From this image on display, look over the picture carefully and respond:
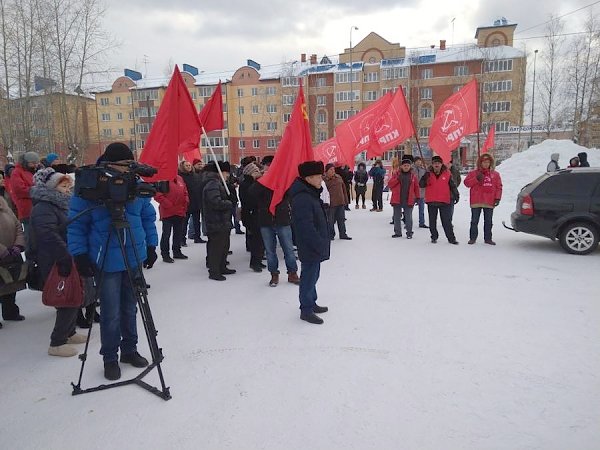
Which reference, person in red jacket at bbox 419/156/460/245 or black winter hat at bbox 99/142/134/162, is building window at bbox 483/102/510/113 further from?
black winter hat at bbox 99/142/134/162

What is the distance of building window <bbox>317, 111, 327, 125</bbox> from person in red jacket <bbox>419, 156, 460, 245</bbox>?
163ft

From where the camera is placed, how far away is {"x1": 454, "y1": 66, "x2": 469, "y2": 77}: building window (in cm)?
4922

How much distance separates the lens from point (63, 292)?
3791mm

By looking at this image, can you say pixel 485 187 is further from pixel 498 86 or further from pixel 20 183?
pixel 498 86

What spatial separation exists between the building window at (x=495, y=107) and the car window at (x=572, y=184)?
3758 centimetres

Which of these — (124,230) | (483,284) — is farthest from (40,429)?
(483,284)

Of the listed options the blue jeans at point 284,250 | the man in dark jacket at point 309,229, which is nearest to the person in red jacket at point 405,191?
the blue jeans at point 284,250

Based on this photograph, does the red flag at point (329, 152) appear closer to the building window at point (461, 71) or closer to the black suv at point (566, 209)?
the black suv at point (566, 209)

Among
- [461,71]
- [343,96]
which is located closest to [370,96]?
[343,96]

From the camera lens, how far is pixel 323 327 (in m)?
4.59

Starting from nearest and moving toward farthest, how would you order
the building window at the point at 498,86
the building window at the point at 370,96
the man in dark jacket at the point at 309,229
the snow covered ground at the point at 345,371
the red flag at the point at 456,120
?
the snow covered ground at the point at 345,371 → the man in dark jacket at the point at 309,229 → the red flag at the point at 456,120 → the building window at the point at 498,86 → the building window at the point at 370,96

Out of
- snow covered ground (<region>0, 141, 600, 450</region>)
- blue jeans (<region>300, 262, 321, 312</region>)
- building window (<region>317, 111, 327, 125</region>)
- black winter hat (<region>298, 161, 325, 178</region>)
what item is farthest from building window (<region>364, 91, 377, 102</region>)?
blue jeans (<region>300, 262, 321, 312</region>)

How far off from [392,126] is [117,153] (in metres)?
8.53

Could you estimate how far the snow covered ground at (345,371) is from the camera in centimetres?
279
